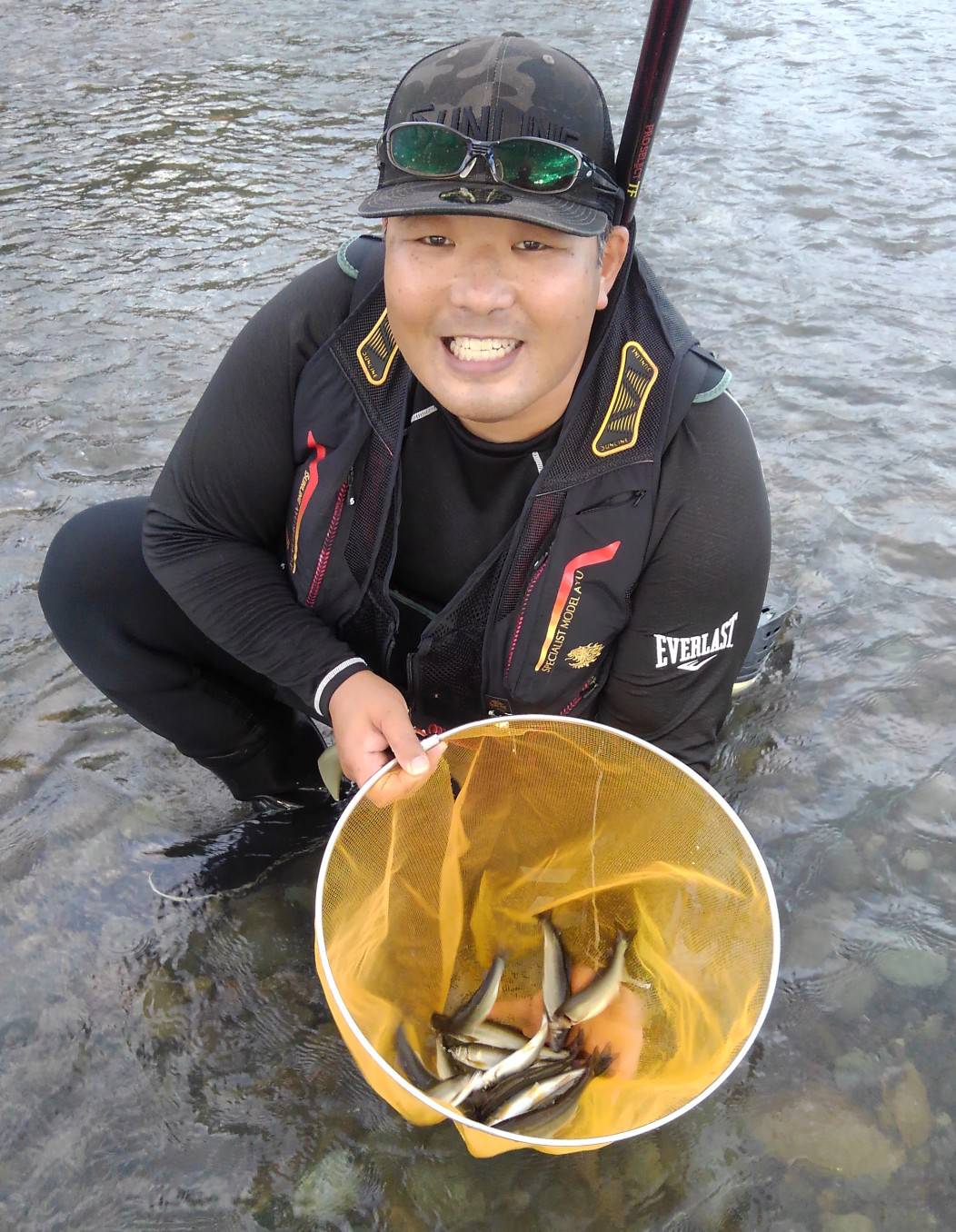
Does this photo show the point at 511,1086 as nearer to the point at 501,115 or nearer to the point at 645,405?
the point at 645,405

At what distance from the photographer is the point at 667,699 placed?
2.42 m

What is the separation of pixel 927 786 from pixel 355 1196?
7.30ft

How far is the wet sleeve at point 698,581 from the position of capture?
7.06 feet

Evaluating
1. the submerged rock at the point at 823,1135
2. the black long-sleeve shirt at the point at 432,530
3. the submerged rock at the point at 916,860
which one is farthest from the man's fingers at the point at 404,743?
the submerged rock at the point at 916,860

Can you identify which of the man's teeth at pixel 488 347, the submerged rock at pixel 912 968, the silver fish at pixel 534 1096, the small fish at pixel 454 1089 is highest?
the man's teeth at pixel 488 347

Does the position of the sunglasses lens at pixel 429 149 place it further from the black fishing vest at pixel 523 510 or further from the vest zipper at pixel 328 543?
the vest zipper at pixel 328 543

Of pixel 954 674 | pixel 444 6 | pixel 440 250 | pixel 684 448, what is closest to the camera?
pixel 440 250

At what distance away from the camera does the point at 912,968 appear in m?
2.85

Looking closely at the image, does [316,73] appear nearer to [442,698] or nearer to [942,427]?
[942,427]

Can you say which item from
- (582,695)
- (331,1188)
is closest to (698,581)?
(582,695)

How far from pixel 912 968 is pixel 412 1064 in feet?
5.09

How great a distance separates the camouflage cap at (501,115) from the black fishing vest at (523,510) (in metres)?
0.35

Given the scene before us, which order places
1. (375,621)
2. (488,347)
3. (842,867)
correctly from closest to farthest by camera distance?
(488,347), (375,621), (842,867)

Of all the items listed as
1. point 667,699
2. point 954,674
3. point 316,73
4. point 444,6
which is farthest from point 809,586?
point 444,6
